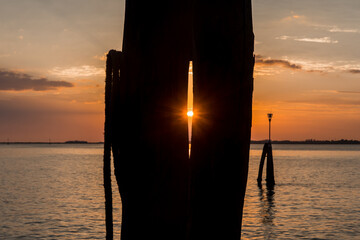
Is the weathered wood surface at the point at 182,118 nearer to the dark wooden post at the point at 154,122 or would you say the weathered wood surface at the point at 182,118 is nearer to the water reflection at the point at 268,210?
the dark wooden post at the point at 154,122

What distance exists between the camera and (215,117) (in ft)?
7.13

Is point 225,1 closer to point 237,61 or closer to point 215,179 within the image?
point 237,61

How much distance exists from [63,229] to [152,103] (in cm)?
1619

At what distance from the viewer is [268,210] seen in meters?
22.5

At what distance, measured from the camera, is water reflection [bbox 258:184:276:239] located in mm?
16984

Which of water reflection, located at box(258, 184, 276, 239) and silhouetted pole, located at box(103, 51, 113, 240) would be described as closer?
silhouetted pole, located at box(103, 51, 113, 240)

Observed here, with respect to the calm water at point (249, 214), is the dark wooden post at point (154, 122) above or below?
above

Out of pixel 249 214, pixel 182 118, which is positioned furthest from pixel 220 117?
pixel 249 214

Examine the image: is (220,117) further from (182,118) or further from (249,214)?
(249,214)

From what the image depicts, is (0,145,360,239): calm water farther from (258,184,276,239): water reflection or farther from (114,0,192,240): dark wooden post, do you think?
(114,0,192,240): dark wooden post

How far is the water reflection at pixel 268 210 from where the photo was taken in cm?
1698

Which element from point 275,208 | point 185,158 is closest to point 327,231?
point 275,208

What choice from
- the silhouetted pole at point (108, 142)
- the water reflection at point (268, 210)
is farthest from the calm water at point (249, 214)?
the silhouetted pole at point (108, 142)

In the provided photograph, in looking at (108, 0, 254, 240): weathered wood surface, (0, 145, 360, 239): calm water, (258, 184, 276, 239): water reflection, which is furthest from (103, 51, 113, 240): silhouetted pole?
(258, 184, 276, 239): water reflection
